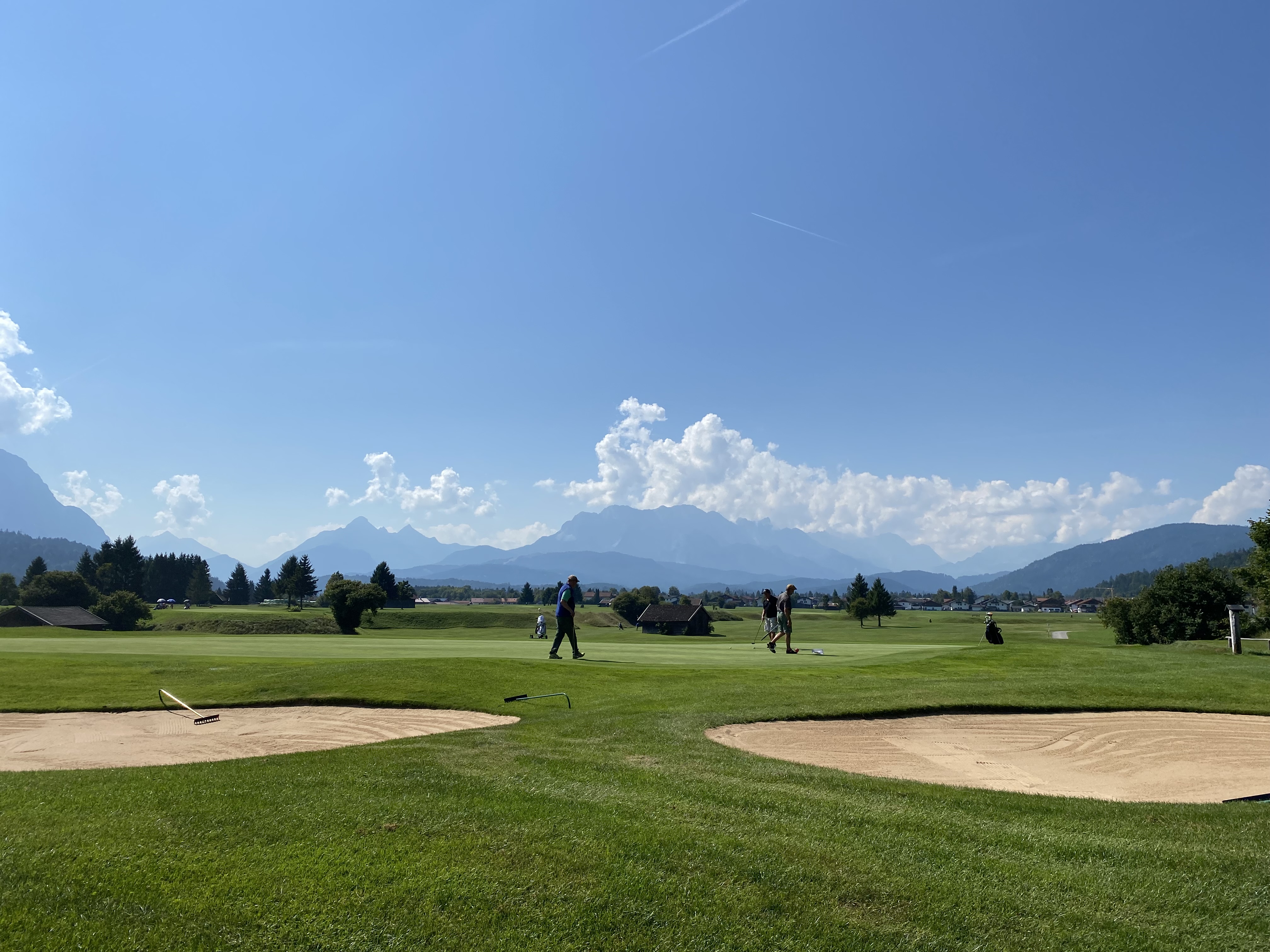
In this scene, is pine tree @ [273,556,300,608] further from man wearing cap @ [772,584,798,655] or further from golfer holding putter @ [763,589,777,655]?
man wearing cap @ [772,584,798,655]

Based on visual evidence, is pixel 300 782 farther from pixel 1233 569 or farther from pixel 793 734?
pixel 1233 569

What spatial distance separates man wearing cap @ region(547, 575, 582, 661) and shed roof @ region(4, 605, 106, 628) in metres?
84.1

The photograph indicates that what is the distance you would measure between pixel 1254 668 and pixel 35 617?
362 ft

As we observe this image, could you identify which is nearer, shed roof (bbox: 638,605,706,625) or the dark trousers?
the dark trousers

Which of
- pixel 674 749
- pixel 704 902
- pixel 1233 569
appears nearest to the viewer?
pixel 704 902

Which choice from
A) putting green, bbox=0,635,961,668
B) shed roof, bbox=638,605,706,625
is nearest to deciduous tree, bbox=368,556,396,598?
shed roof, bbox=638,605,706,625

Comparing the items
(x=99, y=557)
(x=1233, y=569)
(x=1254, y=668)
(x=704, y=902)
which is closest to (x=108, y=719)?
(x=704, y=902)

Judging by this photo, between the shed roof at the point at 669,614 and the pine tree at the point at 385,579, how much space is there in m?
52.4

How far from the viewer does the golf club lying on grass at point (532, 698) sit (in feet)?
53.5

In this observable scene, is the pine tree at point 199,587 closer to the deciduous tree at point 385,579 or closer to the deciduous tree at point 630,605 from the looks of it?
the deciduous tree at point 385,579

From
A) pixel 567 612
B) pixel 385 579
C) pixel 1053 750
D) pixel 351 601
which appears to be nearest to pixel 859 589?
pixel 351 601

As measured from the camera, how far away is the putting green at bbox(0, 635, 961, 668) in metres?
28.9

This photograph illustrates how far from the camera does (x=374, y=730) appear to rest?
14.4m

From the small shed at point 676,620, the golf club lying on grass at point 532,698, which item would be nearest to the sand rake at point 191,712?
the golf club lying on grass at point 532,698
